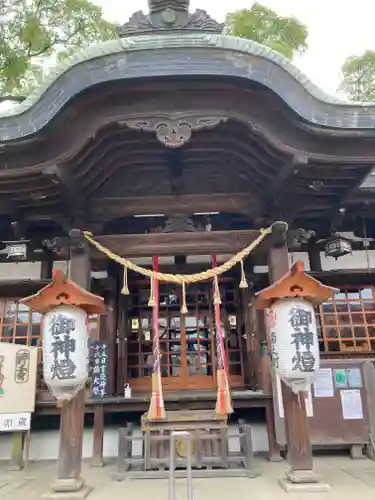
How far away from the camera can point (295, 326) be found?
470 cm

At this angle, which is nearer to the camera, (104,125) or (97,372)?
(104,125)

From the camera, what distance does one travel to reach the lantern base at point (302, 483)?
14.6 ft

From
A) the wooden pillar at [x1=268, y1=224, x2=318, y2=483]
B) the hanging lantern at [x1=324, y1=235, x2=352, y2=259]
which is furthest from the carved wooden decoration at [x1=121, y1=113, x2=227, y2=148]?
the wooden pillar at [x1=268, y1=224, x2=318, y2=483]

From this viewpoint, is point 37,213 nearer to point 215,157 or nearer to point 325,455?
point 215,157

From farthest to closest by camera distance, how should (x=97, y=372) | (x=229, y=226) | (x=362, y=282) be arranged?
(x=362, y=282) < (x=97, y=372) < (x=229, y=226)

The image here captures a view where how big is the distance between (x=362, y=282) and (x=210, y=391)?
3.31 metres

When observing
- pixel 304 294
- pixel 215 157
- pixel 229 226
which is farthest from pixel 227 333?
pixel 215 157

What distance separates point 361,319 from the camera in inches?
283

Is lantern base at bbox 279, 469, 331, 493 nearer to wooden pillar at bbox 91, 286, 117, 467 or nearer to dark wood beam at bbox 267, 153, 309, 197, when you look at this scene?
wooden pillar at bbox 91, 286, 117, 467

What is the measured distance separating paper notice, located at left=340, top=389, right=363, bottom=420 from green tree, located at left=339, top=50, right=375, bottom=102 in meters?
10.8

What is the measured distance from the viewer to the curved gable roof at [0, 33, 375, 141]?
446 centimetres

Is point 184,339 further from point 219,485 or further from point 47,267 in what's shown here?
point 219,485

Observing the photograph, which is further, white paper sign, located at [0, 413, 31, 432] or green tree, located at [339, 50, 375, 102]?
green tree, located at [339, 50, 375, 102]

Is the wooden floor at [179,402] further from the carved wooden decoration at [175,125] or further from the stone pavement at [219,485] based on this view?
the carved wooden decoration at [175,125]
